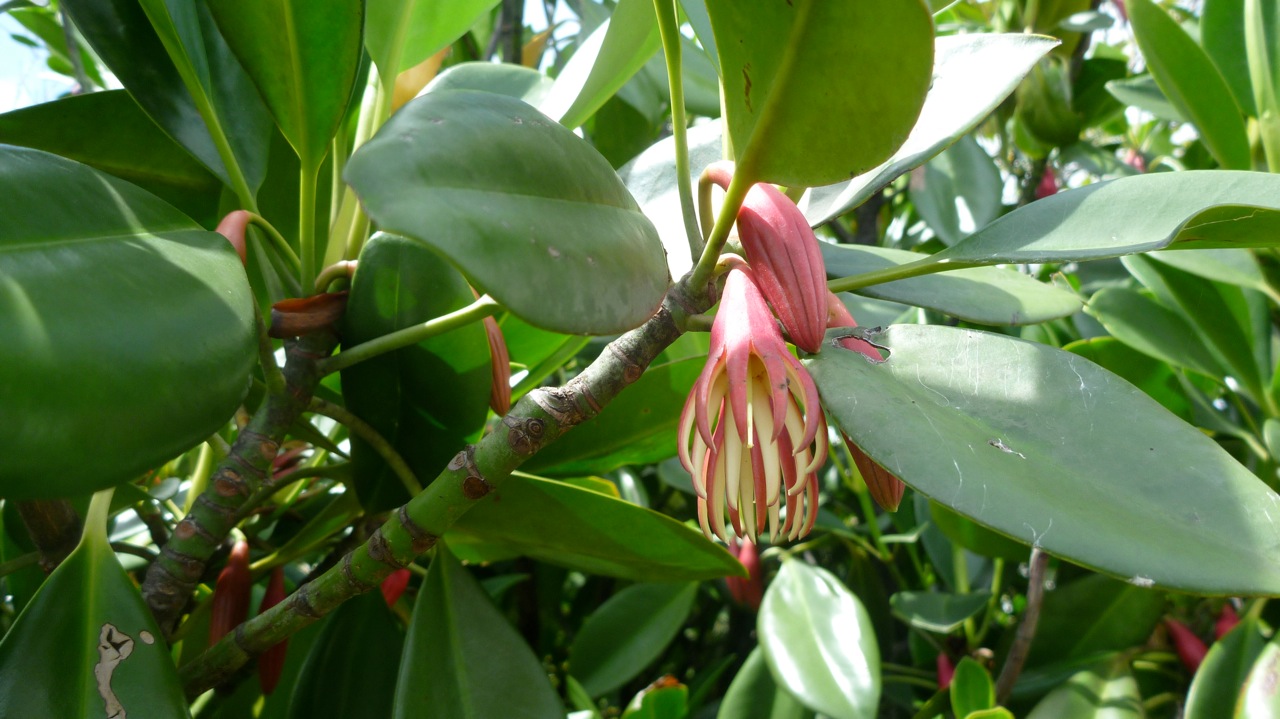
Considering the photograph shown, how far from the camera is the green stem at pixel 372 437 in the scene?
0.50m

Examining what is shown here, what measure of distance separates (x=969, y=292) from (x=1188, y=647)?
1.96ft

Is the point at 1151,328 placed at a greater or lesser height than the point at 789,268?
lesser

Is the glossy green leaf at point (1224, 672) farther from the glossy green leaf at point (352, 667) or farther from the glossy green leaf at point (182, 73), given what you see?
the glossy green leaf at point (182, 73)

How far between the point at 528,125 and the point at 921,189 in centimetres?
87

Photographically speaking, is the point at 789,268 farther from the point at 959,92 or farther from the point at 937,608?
the point at 937,608

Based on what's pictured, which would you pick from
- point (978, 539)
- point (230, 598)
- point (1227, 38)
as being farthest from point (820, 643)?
point (1227, 38)

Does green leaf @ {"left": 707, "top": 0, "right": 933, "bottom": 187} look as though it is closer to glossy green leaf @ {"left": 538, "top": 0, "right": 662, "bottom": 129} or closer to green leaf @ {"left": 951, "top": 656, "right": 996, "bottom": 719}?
glossy green leaf @ {"left": 538, "top": 0, "right": 662, "bottom": 129}

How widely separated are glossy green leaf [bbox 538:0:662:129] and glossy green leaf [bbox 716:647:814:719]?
0.50m

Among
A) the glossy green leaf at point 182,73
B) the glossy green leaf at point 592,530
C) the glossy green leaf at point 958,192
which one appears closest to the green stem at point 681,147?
the glossy green leaf at point 592,530

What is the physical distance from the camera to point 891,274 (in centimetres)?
44

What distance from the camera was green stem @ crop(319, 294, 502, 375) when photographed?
17.1 inches

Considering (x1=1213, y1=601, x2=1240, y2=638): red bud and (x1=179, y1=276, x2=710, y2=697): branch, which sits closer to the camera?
(x1=179, y1=276, x2=710, y2=697): branch

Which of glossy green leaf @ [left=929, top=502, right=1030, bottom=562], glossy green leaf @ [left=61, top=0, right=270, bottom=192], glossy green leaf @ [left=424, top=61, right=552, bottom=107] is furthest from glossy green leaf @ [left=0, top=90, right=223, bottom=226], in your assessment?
glossy green leaf @ [left=929, top=502, right=1030, bottom=562]

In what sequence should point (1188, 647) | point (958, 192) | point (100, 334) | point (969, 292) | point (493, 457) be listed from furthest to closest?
point (958, 192) → point (1188, 647) → point (969, 292) → point (493, 457) → point (100, 334)
